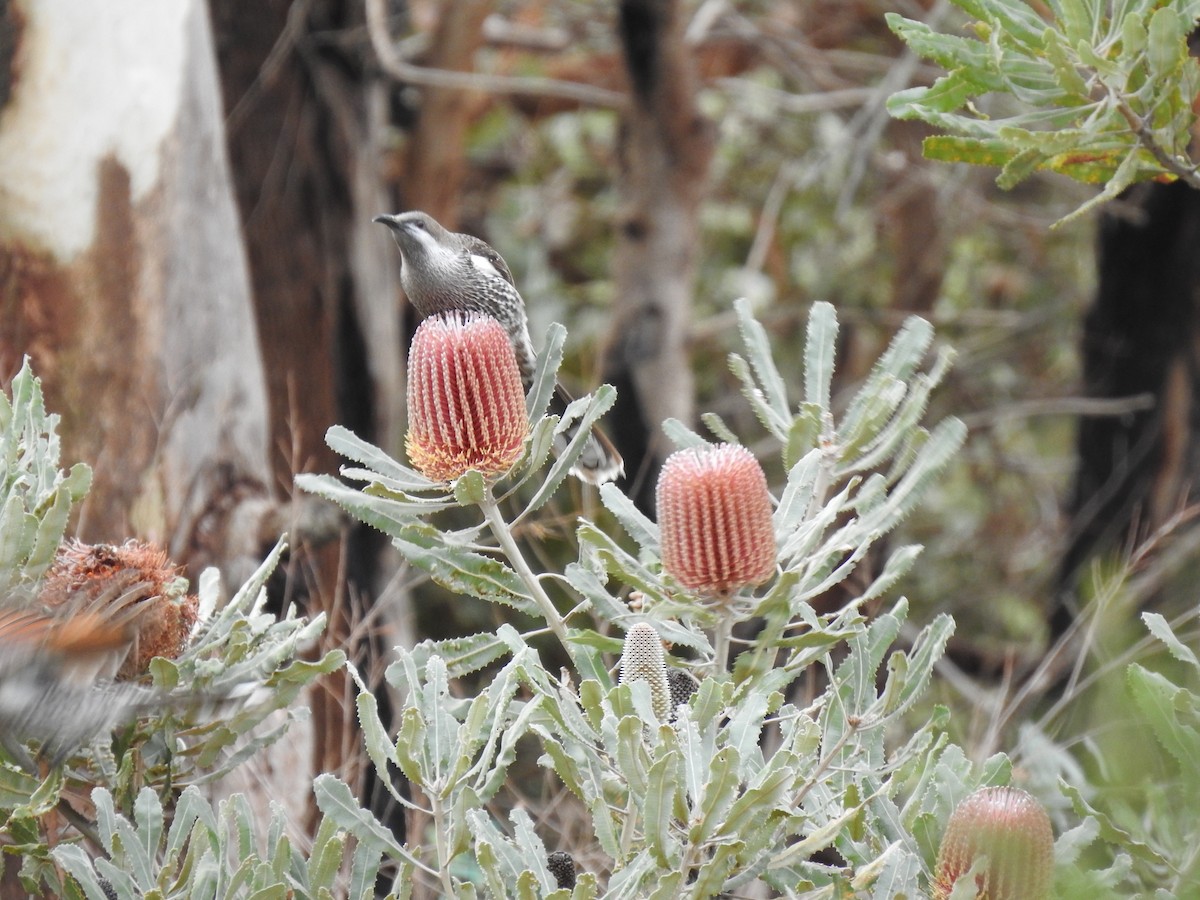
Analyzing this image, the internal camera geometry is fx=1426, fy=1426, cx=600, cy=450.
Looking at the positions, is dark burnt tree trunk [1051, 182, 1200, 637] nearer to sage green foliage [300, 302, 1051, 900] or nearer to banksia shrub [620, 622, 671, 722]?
sage green foliage [300, 302, 1051, 900]

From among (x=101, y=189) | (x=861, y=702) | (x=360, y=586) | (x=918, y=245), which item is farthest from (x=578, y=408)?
(x=918, y=245)

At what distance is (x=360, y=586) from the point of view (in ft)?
15.5

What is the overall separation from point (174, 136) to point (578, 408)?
2365mm

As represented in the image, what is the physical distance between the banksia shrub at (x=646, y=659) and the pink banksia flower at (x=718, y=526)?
0.09 m

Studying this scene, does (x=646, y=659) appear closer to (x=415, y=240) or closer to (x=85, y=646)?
(x=85, y=646)

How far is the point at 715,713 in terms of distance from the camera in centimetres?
133

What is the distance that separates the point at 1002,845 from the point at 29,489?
45.4 inches

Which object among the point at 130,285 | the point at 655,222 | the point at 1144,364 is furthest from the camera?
the point at 655,222

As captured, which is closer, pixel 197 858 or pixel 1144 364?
pixel 197 858

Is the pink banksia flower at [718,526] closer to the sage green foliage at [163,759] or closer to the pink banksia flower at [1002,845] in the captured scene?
the pink banksia flower at [1002,845]

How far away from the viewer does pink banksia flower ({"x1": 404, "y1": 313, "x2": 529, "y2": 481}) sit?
4.82 ft

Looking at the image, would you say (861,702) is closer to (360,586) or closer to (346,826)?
(346,826)

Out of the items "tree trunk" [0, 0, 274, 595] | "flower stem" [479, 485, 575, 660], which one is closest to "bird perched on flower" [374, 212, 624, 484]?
"tree trunk" [0, 0, 274, 595]

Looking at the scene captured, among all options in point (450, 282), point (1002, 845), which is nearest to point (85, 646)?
point (1002, 845)
